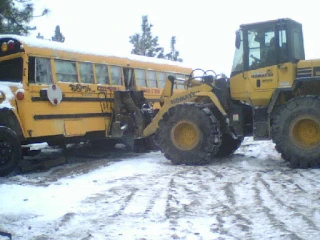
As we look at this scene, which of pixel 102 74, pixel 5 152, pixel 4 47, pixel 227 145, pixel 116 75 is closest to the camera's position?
pixel 5 152

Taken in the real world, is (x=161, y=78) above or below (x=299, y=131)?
above

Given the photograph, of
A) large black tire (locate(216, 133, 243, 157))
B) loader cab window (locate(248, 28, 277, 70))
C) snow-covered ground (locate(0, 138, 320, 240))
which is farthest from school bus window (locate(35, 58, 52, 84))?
loader cab window (locate(248, 28, 277, 70))

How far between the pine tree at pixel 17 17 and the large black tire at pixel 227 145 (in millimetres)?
9513

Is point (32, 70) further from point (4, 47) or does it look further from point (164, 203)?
point (164, 203)

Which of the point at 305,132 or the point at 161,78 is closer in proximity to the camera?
the point at 305,132

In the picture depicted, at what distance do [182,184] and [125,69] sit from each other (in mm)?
5977

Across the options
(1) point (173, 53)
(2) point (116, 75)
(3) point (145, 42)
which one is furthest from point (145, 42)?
(2) point (116, 75)

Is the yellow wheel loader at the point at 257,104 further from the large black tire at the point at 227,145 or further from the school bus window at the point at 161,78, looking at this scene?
the school bus window at the point at 161,78

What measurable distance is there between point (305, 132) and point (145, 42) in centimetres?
4386

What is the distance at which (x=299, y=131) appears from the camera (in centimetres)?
883

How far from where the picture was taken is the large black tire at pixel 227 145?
1095 cm

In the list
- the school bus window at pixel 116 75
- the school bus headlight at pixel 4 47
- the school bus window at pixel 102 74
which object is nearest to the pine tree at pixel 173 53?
the school bus window at pixel 116 75

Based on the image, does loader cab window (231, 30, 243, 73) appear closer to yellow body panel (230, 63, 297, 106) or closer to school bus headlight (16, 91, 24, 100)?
yellow body panel (230, 63, 297, 106)

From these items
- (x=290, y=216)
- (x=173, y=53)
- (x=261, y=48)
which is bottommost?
(x=290, y=216)
